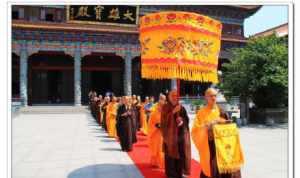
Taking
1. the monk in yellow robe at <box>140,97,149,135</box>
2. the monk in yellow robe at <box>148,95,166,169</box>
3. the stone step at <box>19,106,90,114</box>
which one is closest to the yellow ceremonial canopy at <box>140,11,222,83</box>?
the monk in yellow robe at <box>148,95,166,169</box>

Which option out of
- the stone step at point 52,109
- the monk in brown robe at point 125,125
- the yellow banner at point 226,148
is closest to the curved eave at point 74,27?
the stone step at point 52,109

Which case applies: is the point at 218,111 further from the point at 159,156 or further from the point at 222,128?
the point at 159,156

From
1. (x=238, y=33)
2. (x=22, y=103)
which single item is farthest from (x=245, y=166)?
(x=238, y=33)

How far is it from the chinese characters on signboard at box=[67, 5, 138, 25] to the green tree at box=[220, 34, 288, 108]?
7.97 meters

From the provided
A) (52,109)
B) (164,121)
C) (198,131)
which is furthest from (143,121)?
(52,109)

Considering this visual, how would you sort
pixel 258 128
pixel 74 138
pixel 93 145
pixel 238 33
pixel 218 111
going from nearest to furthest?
pixel 218 111
pixel 93 145
pixel 74 138
pixel 258 128
pixel 238 33

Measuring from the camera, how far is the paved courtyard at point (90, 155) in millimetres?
5645

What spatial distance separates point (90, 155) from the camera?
723 cm

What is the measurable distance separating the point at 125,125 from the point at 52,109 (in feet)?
39.6

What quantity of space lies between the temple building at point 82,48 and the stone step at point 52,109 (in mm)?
536

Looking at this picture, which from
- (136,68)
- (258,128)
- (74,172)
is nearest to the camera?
(74,172)

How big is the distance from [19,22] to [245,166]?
16013 mm

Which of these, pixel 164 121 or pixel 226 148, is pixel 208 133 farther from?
pixel 164 121

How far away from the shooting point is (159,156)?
5930mm
